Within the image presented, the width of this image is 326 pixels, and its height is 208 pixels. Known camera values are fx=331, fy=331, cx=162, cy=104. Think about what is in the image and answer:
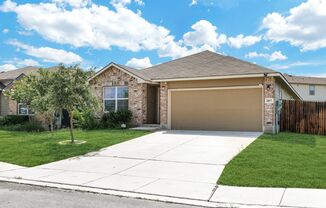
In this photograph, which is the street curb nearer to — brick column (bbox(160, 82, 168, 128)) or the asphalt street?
the asphalt street

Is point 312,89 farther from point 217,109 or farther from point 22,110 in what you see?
point 22,110

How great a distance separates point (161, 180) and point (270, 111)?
10142 millimetres

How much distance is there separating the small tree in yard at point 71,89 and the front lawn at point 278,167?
6523 mm

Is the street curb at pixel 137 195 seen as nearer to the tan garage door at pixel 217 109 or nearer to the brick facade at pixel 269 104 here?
the brick facade at pixel 269 104

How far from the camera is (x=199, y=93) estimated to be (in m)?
18.3

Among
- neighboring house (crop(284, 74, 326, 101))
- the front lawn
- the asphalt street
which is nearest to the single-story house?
the front lawn

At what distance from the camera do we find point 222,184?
738 centimetres

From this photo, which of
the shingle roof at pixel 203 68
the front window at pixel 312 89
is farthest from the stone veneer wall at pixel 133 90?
the front window at pixel 312 89

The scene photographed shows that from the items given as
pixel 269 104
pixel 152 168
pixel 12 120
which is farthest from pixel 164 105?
pixel 12 120

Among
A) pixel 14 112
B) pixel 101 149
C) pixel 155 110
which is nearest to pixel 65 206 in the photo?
pixel 101 149

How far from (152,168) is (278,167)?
3.35m

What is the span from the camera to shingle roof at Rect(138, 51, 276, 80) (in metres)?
17.3

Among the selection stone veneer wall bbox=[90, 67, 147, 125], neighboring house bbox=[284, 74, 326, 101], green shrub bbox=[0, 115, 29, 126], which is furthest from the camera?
neighboring house bbox=[284, 74, 326, 101]

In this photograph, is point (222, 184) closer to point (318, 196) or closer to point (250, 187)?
point (250, 187)
